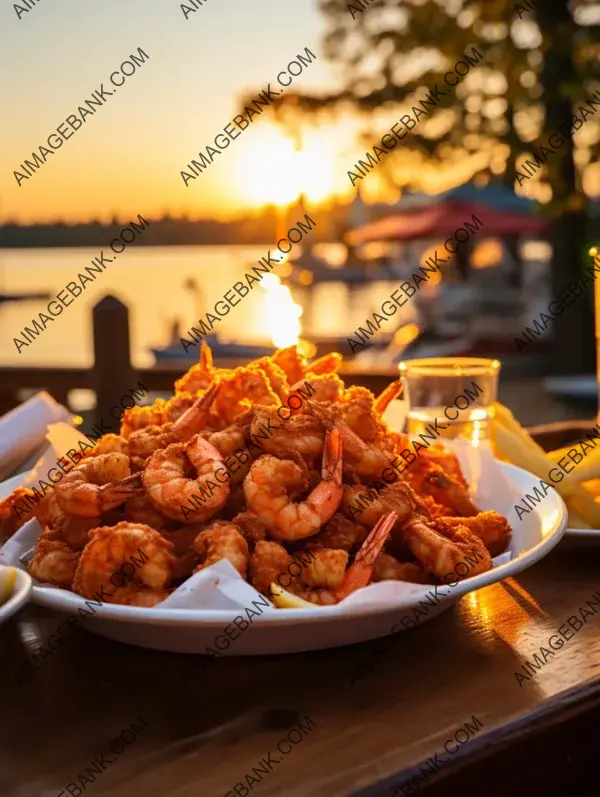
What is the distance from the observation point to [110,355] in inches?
207

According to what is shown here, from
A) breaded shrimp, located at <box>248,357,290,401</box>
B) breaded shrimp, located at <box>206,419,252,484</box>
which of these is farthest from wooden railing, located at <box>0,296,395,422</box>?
breaded shrimp, located at <box>206,419,252,484</box>

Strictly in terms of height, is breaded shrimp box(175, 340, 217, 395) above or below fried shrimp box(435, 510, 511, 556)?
above

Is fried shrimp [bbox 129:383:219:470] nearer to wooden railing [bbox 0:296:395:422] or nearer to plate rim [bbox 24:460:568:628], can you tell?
plate rim [bbox 24:460:568:628]

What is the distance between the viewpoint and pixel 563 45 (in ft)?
31.4

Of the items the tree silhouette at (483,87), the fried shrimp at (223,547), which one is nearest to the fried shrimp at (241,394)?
the fried shrimp at (223,547)

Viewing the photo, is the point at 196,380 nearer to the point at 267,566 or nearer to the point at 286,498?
the point at 286,498

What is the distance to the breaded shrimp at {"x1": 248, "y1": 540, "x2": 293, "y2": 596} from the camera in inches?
67.4

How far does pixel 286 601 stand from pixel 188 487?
1.08 ft

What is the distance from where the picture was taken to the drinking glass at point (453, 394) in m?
2.71

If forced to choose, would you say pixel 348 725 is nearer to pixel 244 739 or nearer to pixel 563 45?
pixel 244 739

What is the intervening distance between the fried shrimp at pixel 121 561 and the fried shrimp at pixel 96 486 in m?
0.14

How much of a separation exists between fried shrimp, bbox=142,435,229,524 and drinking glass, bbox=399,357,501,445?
0.97 metres

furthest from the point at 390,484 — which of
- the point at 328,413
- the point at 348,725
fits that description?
the point at 348,725

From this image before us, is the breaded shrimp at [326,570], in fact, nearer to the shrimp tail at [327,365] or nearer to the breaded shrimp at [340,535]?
the breaded shrimp at [340,535]
